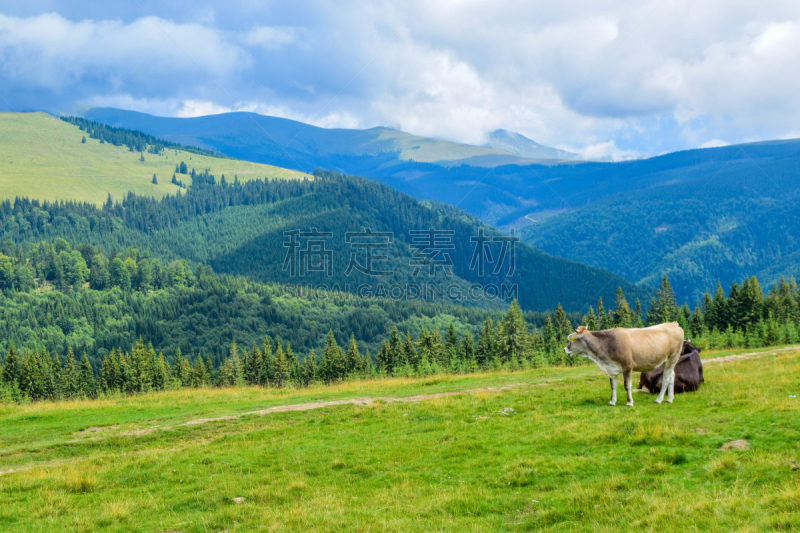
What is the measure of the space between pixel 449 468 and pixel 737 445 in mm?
7910

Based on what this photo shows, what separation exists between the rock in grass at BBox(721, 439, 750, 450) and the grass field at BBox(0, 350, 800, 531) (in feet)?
0.70

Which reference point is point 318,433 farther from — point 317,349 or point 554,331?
point 317,349

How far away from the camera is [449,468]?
16453mm

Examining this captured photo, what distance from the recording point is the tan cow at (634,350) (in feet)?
70.3

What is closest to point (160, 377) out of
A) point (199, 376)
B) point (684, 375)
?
point (199, 376)

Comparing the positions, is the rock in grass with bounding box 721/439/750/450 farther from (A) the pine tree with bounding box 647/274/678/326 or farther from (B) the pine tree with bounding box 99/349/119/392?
(B) the pine tree with bounding box 99/349/119/392

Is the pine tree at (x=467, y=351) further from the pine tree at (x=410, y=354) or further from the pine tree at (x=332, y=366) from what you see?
the pine tree at (x=332, y=366)

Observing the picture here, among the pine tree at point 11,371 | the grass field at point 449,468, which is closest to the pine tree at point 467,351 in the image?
the grass field at point 449,468

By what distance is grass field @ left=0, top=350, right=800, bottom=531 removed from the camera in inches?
473

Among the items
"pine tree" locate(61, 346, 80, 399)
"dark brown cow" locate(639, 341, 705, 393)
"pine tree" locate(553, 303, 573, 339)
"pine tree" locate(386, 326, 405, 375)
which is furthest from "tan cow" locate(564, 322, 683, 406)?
"pine tree" locate(61, 346, 80, 399)

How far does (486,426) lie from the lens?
21172 mm

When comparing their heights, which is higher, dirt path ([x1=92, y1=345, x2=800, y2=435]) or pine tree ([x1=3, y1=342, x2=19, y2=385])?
dirt path ([x1=92, y1=345, x2=800, y2=435])

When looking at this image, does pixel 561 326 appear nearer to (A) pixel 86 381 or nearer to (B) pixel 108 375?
(B) pixel 108 375

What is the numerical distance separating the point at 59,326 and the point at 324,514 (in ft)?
700
